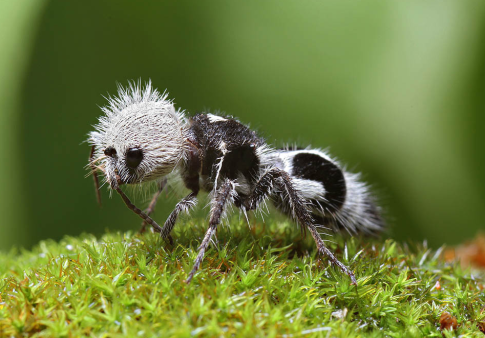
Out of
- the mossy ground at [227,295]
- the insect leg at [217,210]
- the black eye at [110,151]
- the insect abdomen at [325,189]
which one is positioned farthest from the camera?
the insect abdomen at [325,189]

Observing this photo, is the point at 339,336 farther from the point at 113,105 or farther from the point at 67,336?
the point at 113,105

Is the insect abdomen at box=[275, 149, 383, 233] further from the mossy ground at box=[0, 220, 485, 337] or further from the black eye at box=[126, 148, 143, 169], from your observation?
the black eye at box=[126, 148, 143, 169]

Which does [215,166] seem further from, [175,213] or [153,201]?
[153,201]

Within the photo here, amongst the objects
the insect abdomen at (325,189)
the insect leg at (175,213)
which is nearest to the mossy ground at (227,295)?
the insect leg at (175,213)

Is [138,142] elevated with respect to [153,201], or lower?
elevated

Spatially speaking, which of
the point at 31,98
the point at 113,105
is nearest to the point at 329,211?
the point at 113,105

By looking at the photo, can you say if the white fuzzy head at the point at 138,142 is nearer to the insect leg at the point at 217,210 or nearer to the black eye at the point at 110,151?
Answer: the black eye at the point at 110,151

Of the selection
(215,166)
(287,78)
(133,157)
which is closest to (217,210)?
(215,166)

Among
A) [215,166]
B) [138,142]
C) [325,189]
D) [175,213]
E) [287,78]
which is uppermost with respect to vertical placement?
[287,78]
